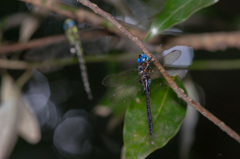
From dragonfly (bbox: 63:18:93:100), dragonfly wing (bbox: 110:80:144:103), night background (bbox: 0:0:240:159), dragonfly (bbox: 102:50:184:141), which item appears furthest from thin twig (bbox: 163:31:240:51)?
dragonfly (bbox: 63:18:93:100)

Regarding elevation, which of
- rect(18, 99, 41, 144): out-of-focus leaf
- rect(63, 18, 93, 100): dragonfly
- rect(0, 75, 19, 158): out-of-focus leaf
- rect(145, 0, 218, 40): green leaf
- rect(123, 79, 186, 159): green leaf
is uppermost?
rect(145, 0, 218, 40): green leaf

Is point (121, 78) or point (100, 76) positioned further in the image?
point (100, 76)

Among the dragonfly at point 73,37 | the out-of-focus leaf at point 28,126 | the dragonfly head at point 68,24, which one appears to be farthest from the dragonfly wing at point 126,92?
the dragonfly head at point 68,24

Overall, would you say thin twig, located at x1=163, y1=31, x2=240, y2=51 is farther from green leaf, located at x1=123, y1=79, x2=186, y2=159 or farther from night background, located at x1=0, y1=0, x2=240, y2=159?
green leaf, located at x1=123, y1=79, x2=186, y2=159

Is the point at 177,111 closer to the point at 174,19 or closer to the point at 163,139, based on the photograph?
the point at 163,139

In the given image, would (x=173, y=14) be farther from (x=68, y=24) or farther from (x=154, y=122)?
(x=68, y=24)

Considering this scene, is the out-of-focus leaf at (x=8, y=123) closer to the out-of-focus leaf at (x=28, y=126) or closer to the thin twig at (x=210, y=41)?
the out-of-focus leaf at (x=28, y=126)

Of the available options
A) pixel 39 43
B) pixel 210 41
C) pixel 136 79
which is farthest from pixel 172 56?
pixel 39 43
